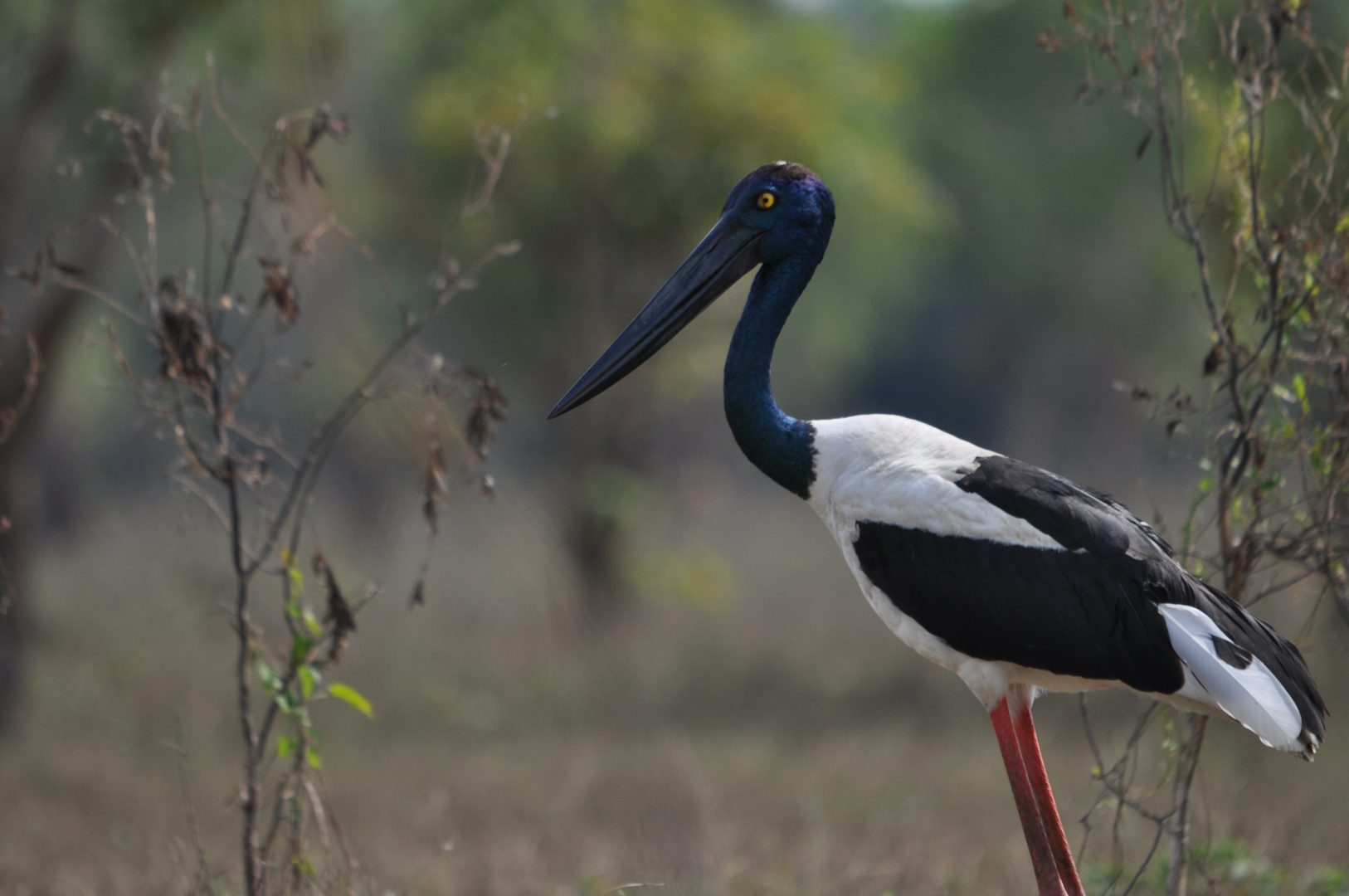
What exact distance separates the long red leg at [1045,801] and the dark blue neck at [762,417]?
32.6 inches

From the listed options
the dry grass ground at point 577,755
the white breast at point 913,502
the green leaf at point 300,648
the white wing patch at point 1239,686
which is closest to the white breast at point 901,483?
the white breast at point 913,502

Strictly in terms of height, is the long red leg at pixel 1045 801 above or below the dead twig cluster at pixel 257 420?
below

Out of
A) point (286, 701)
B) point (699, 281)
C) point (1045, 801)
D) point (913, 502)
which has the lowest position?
point (1045, 801)

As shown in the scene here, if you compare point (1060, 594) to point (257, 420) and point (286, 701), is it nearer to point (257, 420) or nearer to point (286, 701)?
point (286, 701)

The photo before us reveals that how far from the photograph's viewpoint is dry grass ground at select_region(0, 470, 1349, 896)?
4.85 m

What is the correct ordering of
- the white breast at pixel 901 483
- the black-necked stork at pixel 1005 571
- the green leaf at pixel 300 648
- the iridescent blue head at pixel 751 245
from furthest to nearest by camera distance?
the iridescent blue head at pixel 751 245 → the green leaf at pixel 300 648 → the white breast at pixel 901 483 → the black-necked stork at pixel 1005 571

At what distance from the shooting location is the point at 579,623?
3.39 m

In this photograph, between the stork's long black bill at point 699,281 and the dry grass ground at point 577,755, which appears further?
the dry grass ground at point 577,755

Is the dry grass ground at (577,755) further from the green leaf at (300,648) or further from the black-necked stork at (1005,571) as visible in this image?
the black-necked stork at (1005,571)

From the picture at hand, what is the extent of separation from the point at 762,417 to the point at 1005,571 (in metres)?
0.73

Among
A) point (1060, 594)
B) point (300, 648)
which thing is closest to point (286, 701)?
point (300, 648)

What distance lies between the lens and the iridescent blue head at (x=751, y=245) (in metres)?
3.58

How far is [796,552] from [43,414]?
1070cm

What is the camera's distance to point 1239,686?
2.99 m
